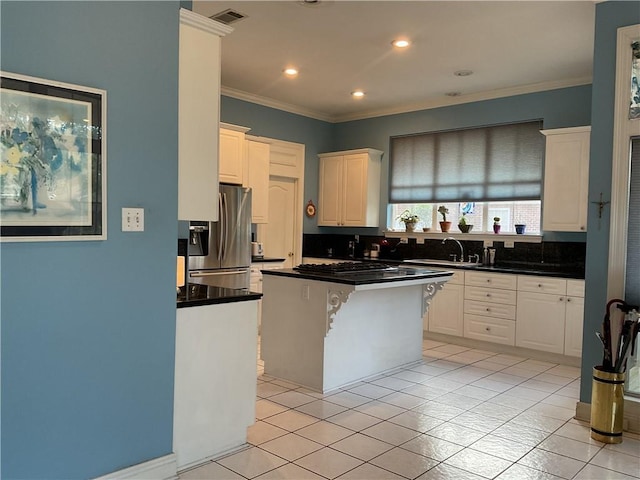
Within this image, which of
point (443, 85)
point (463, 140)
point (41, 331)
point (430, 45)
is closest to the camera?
point (41, 331)

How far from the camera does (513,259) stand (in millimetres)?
5793

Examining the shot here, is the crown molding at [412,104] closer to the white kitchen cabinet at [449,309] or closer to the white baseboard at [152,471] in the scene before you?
the white kitchen cabinet at [449,309]

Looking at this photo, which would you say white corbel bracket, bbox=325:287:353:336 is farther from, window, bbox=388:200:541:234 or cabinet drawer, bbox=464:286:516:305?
window, bbox=388:200:541:234

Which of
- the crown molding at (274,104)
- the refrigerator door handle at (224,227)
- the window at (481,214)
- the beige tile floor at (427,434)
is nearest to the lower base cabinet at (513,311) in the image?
the beige tile floor at (427,434)

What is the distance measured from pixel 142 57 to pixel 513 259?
185 inches

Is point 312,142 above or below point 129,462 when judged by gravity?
above

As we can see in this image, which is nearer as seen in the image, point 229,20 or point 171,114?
point 171,114

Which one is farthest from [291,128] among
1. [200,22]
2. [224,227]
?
[200,22]

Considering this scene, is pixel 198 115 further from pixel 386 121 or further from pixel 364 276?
pixel 386 121

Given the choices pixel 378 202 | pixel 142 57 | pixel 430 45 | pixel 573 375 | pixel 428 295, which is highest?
pixel 430 45

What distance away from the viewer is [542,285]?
4.99 meters

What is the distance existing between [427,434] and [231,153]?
143 inches

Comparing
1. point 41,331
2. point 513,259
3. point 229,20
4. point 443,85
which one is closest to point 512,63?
point 443,85

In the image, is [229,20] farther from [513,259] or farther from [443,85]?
[513,259]
